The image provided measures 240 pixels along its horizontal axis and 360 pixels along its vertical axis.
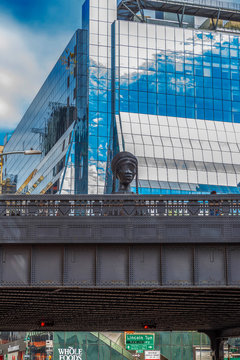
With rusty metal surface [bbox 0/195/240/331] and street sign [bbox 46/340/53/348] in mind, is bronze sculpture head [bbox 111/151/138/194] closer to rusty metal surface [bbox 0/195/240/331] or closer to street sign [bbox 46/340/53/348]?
rusty metal surface [bbox 0/195/240/331]

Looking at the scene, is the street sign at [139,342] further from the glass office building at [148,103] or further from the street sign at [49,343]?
the glass office building at [148,103]

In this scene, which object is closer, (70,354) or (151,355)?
(151,355)

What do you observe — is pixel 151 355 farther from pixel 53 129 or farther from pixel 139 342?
pixel 53 129

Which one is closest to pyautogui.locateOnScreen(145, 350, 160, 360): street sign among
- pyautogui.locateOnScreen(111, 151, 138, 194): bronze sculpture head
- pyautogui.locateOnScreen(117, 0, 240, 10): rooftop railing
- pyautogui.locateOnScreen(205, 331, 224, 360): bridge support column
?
pyautogui.locateOnScreen(205, 331, 224, 360): bridge support column

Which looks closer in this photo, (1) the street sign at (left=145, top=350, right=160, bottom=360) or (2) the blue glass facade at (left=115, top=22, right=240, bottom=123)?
(1) the street sign at (left=145, top=350, right=160, bottom=360)

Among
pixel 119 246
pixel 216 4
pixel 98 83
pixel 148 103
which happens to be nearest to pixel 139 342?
pixel 119 246

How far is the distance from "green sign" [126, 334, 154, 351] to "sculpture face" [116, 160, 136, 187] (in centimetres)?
3003

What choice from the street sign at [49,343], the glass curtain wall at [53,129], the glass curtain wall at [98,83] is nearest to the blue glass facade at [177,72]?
the glass curtain wall at [98,83]

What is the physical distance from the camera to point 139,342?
5753 centimetres

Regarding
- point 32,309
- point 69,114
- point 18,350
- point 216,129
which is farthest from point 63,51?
point 32,309

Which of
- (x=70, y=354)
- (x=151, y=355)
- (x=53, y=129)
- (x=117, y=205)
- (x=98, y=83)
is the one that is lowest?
(x=70, y=354)

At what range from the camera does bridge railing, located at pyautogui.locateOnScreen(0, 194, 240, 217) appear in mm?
21734

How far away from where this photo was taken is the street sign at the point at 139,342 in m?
56.4

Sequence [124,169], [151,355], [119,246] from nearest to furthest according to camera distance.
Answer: [119,246] → [124,169] → [151,355]
